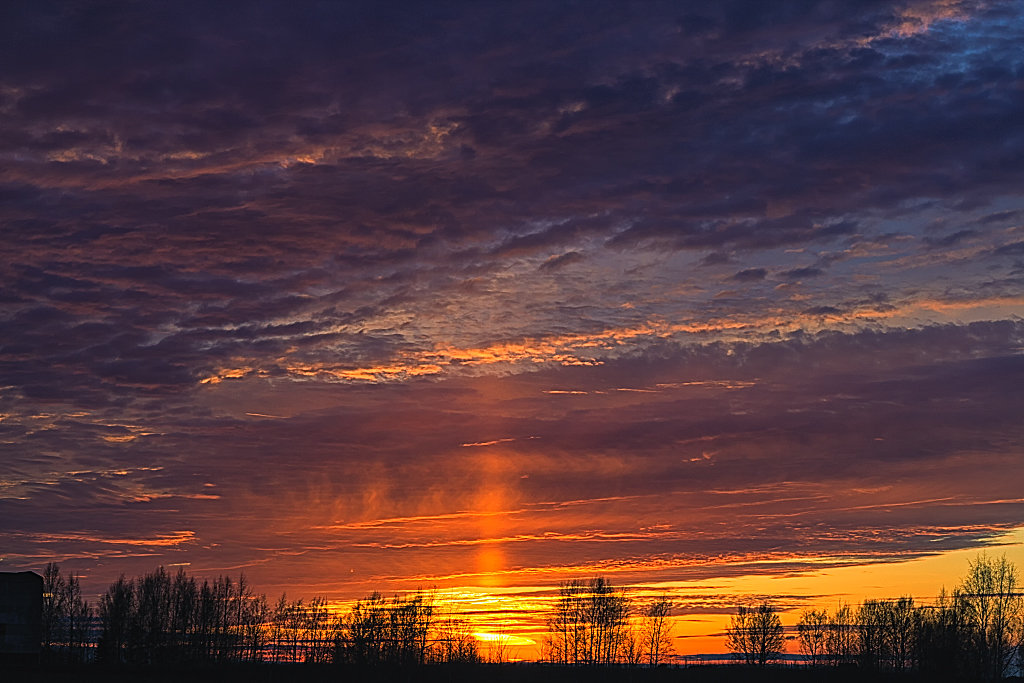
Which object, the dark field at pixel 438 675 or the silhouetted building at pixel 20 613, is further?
the silhouetted building at pixel 20 613

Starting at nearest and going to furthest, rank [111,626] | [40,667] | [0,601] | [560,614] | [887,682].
Result: [40,667], [0,601], [887,682], [111,626], [560,614]

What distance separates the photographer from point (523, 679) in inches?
5182

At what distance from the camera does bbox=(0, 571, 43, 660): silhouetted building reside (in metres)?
124

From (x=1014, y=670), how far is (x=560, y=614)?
250ft

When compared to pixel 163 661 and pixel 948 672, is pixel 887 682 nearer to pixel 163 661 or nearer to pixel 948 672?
pixel 948 672

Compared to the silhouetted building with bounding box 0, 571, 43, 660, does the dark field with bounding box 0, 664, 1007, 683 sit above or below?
below

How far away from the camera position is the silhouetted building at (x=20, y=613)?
123931mm

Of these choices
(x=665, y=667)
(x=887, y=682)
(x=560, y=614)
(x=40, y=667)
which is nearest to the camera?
(x=40, y=667)

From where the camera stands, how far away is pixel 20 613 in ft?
416

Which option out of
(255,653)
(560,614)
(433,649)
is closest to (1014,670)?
(560,614)

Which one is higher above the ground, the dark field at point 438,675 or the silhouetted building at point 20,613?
the silhouetted building at point 20,613

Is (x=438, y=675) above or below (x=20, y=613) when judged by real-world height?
below

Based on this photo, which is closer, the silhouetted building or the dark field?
the dark field

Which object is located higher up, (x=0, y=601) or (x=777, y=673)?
(x=0, y=601)
